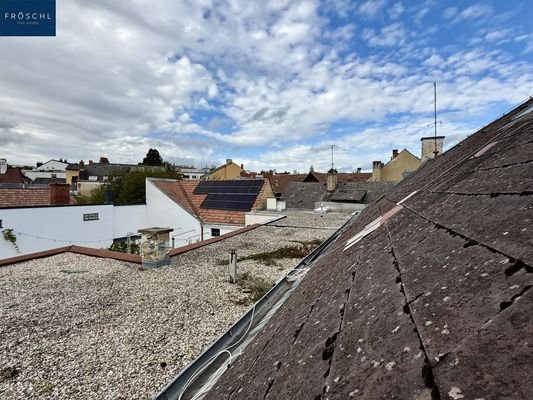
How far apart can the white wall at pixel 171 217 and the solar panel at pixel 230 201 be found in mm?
1836

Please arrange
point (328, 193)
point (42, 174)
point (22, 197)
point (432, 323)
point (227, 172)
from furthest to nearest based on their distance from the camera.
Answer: point (42, 174), point (227, 172), point (328, 193), point (22, 197), point (432, 323)

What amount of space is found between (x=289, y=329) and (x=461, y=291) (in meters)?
1.06

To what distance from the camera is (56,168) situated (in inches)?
3250

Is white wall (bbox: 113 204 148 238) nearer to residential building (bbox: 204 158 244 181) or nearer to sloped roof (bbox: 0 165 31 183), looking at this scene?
residential building (bbox: 204 158 244 181)

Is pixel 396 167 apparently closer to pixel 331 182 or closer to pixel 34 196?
pixel 331 182

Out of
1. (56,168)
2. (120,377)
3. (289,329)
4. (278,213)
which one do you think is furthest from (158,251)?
(56,168)

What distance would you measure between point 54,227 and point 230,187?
11337 mm

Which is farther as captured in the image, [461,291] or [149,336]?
[149,336]

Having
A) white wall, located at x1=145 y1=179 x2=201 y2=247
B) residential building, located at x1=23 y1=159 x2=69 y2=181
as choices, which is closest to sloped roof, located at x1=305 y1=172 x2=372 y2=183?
white wall, located at x1=145 y1=179 x2=201 y2=247

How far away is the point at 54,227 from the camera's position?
16797 mm

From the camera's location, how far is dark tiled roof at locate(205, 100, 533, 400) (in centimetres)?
58

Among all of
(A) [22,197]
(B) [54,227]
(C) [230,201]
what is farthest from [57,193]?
(C) [230,201]

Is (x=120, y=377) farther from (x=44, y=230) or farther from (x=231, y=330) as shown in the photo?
(x=44, y=230)

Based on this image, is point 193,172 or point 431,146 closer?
point 431,146
